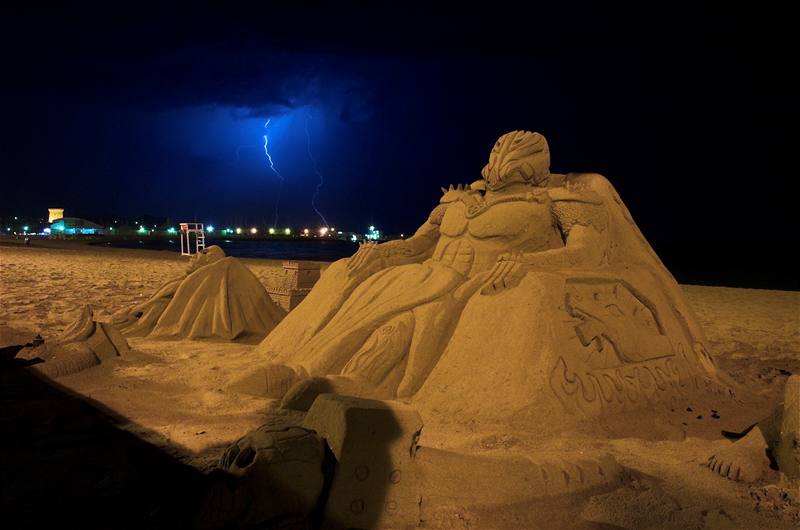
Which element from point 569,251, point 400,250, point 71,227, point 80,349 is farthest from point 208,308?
point 71,227

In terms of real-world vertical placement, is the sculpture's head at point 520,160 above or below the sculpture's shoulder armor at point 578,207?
above

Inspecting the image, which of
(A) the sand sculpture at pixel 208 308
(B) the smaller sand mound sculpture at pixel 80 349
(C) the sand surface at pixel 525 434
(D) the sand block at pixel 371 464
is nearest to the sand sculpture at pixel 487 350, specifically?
(D) the sand block at pixel 371 464

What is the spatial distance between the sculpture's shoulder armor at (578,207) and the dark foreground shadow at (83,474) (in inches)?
114

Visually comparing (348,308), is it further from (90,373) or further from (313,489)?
(313,489)

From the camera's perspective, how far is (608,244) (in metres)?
4.15

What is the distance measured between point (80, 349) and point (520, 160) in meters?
3.80

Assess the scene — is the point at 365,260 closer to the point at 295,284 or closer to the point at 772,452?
the point at 295,284

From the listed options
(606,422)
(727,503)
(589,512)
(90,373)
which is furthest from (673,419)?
(90,373)

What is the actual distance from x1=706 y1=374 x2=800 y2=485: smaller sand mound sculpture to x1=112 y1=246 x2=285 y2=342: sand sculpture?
4398 millimetres

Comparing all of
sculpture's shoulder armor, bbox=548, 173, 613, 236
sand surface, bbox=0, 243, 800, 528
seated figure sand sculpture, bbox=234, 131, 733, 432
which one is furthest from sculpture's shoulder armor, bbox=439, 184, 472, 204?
sand surface, bbox=0, 243, 800, 528

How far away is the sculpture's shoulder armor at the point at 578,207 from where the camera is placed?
4.07 meters

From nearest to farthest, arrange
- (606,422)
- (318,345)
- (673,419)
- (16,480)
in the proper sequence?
(16,480) → (606,422) → (673,419) → (318,345)

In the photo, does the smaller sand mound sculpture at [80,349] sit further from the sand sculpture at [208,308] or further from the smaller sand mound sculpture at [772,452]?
the smaller sand mound sculpture at [772,452]

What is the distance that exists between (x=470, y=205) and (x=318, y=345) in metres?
1.56
